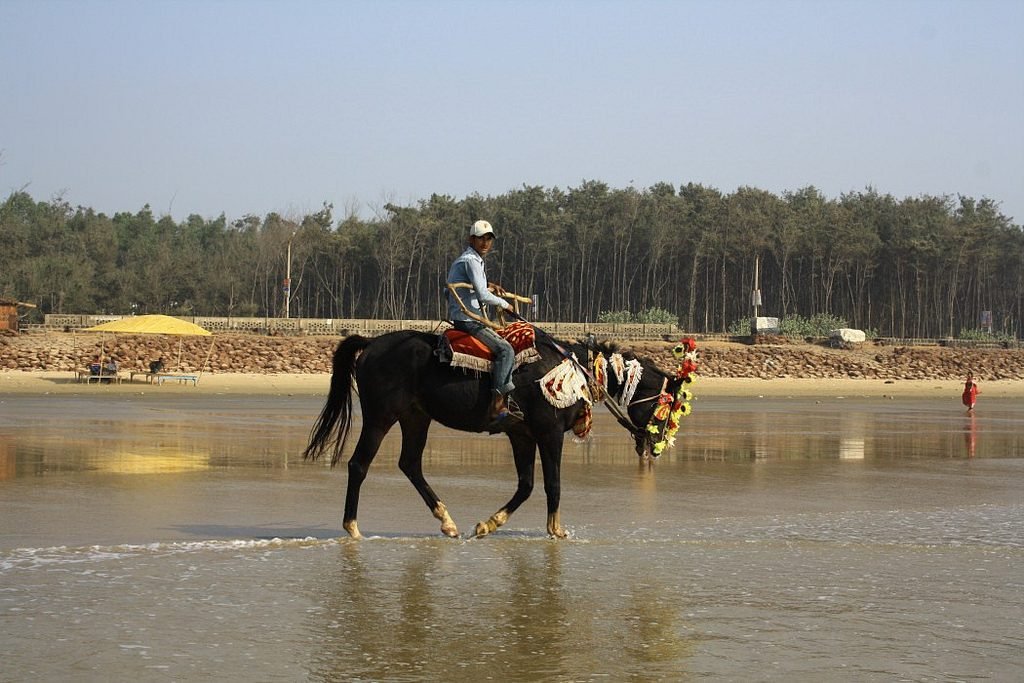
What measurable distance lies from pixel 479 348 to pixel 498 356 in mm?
216

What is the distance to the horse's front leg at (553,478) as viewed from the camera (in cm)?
1134

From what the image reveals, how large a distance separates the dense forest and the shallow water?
249 feet

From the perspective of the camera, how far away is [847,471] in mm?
18609

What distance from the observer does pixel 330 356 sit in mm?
62156

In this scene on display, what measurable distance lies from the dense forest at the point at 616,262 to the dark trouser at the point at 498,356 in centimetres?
8021

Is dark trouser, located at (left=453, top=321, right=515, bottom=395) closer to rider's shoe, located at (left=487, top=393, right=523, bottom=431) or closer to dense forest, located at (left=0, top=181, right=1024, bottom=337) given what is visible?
rider's shoe, located at (left=487, top=393, right=523, bottom=431)

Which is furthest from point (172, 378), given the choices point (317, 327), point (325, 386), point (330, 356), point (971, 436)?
point (971, 436)

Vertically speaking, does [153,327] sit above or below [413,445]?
above

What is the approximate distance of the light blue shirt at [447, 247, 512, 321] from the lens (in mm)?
11469

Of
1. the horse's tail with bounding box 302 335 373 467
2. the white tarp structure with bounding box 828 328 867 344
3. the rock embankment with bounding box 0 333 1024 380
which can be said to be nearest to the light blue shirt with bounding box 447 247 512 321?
the horse's tail with bounding box 302 335 373 467

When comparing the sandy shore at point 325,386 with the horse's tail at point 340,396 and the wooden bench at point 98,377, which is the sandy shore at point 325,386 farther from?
the horse's tail at point 340,396

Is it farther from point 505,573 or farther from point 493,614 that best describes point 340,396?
point 493,614

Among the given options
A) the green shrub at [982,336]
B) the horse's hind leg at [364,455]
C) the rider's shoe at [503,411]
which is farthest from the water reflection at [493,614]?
the green shrub at [982,336]

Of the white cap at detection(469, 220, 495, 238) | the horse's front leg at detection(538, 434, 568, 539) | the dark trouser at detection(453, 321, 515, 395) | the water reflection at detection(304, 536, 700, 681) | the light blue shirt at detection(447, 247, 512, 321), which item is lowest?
the water reflection at detection(304, 536, 700, 681)
